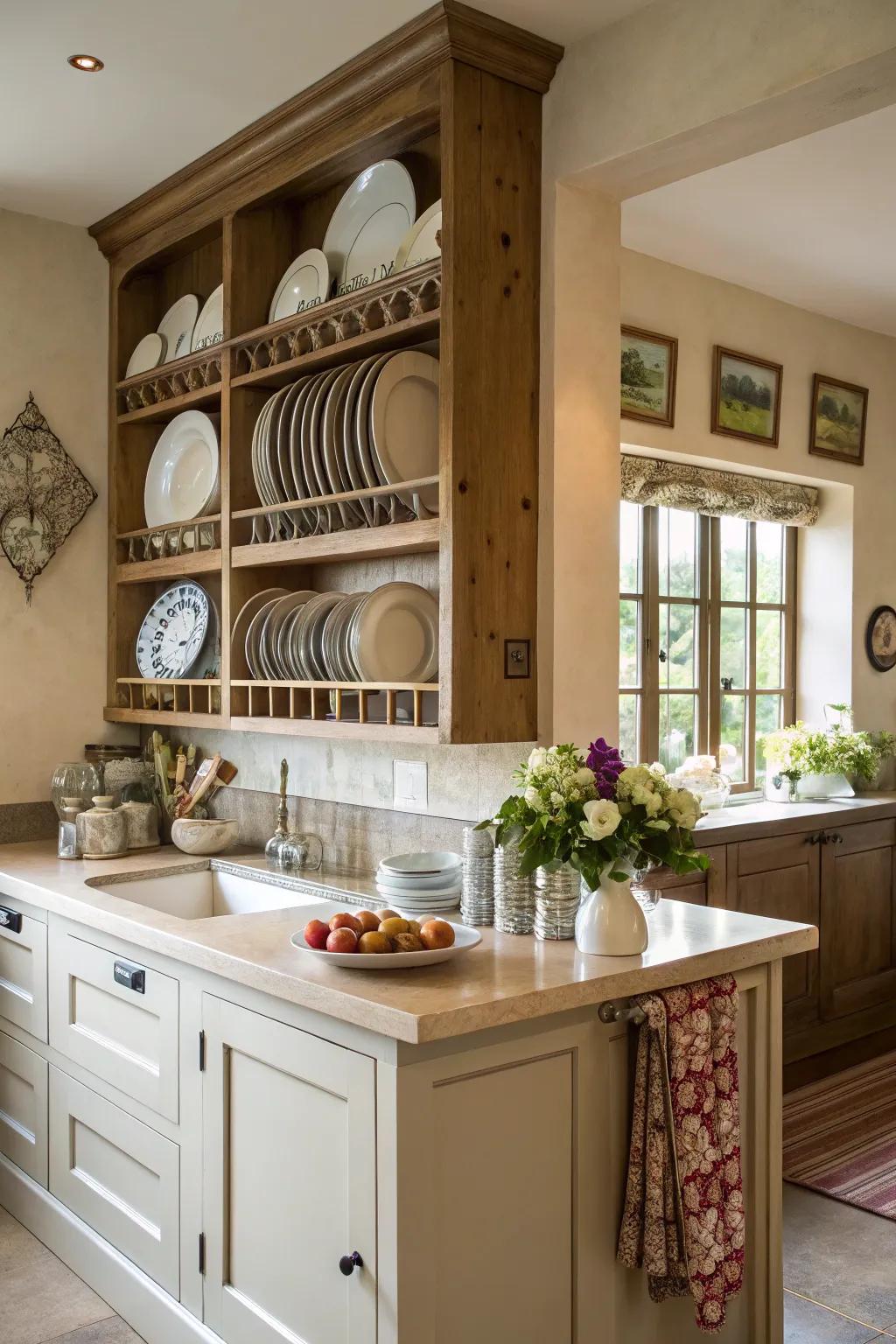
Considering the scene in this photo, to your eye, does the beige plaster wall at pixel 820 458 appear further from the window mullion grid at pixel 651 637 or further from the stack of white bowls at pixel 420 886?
the stack of white bowls at pixel 420 886

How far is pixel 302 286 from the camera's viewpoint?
3018 millimetres

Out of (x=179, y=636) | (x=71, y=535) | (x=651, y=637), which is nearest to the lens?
(x=179, y=636)

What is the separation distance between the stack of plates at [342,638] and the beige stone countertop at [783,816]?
1.27 meters

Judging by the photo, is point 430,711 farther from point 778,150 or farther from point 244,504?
point 778,150

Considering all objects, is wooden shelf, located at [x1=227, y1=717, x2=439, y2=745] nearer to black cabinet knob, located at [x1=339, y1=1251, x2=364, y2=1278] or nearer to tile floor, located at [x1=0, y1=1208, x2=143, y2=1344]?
black cabinet knob, located at [x1=339, y1=1251, x2=364, y2=1278]

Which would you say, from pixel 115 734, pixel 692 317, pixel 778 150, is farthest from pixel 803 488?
pixel 115 734

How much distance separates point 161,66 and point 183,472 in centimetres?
118

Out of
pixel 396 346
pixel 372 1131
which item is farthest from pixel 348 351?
pixel 372 1131

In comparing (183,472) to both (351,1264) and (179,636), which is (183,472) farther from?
(351,1264)

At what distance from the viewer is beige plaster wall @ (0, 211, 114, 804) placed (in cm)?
354

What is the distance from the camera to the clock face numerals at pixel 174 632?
344 centimetres

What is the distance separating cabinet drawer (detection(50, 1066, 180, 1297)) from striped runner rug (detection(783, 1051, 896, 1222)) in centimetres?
180

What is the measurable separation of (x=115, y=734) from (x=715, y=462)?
2.34m

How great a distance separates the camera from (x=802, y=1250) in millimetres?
2916
